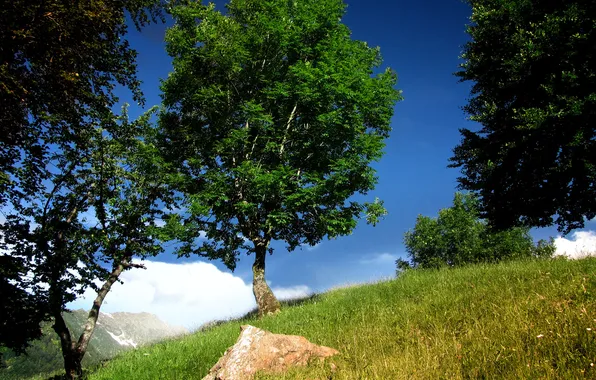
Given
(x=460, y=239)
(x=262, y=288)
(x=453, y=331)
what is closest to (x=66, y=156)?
(x=262, y=288)

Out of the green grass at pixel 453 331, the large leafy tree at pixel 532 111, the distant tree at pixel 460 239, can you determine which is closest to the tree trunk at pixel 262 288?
the green grass at pixel 453 331

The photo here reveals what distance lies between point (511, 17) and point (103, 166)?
2086 centimetres

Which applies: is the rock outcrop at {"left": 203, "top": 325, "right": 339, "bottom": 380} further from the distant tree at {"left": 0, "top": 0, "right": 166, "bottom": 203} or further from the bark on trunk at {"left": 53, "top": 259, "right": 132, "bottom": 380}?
the bark on trunk at {"left": 53, "top": 259, "right": 132, "bottom": 380}

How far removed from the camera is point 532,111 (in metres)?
14.0

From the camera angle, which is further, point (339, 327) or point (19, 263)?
point (19, 263)

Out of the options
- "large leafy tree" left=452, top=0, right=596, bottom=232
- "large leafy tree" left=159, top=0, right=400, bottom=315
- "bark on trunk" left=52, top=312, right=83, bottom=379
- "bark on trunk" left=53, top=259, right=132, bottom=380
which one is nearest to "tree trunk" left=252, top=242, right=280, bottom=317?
"large leafy tree" left=159, top=0, right=400, bottom=315

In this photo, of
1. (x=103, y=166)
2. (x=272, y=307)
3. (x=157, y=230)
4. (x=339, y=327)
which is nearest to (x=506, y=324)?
(x=339, y=327)

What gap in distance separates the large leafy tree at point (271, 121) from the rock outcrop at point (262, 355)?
7558 millimetres

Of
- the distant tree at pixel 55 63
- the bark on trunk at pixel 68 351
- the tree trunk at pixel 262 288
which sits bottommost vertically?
the bark on trunk at pixel 68 351

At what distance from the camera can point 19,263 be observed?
40.9ft

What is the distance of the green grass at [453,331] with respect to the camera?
4.37 meters

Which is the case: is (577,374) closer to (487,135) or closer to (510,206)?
(510,206)

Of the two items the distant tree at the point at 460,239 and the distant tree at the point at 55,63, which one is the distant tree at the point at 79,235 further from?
the distant tree at the point at 460,239

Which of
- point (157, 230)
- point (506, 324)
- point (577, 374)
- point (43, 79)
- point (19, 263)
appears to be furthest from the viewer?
point (157, 230)
